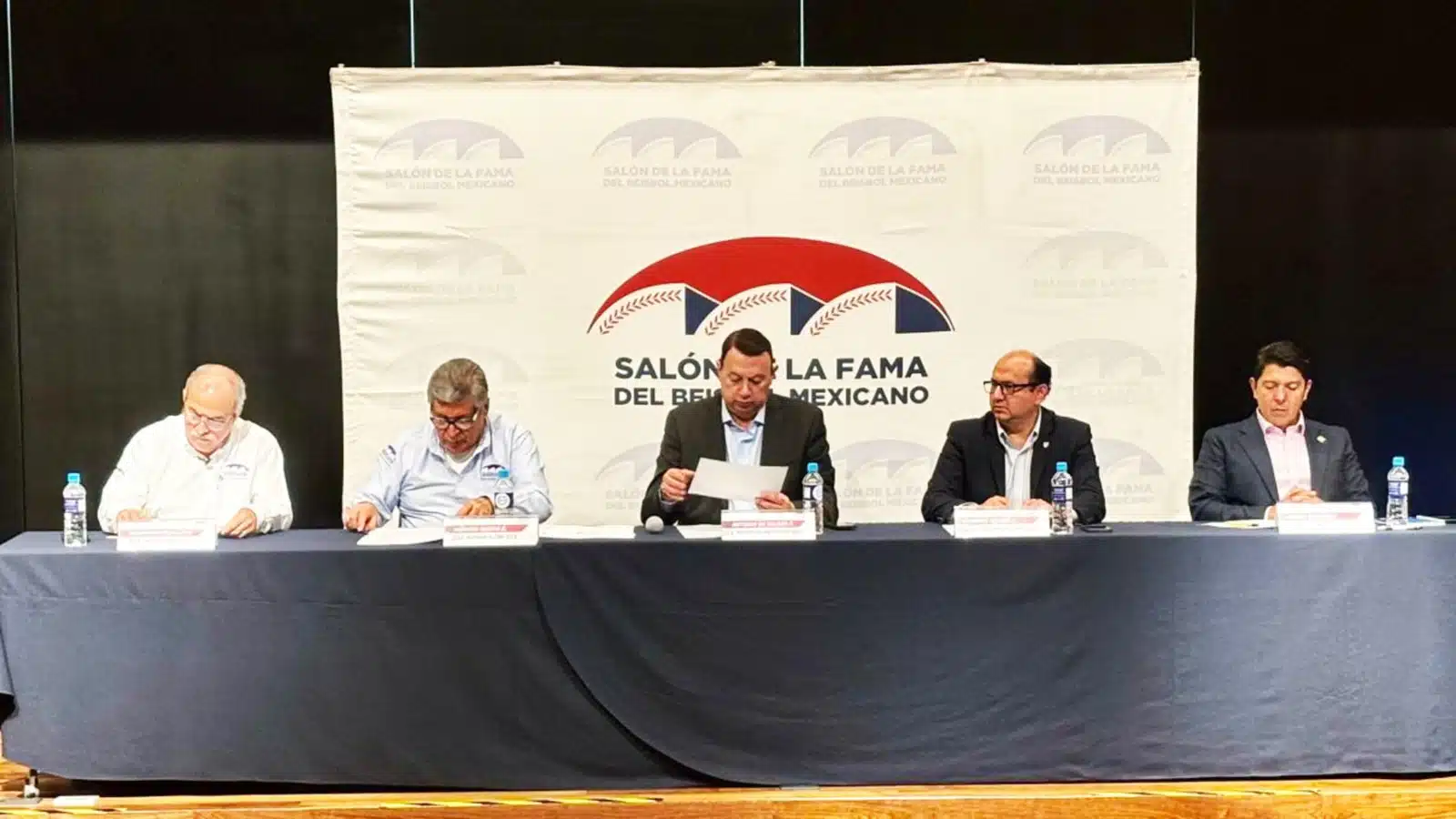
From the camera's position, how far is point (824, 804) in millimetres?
2445

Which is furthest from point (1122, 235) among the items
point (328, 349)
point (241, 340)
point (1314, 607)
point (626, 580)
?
point (241, 340)

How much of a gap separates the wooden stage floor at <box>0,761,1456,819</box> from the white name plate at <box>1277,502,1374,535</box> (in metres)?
0.55

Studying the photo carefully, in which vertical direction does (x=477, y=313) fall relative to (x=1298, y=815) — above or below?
above

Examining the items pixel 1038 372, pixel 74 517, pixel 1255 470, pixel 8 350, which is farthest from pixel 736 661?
pixel 8 350

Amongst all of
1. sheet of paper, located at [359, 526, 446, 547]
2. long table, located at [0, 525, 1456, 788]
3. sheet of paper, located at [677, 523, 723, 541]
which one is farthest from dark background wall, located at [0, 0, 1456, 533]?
sheet of paper, located at [677, 523, 723, 541]

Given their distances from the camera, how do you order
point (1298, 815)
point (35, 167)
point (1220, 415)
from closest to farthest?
point (1298, 815), point (35, 167), point (1220, 415)

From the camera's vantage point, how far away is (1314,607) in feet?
8.18

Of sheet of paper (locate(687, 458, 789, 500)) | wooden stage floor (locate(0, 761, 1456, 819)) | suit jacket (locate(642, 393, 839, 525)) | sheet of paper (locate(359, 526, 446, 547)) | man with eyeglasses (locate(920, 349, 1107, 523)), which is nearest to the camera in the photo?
wooden stage floor (locate(0, 761, 1456, 819))

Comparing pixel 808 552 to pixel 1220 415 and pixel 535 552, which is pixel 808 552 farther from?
pixel 1220 415

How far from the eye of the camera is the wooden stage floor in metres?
2.41

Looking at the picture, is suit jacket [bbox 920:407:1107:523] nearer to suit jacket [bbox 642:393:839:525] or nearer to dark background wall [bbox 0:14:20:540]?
suit jacket [bbox 642:393:839:525]

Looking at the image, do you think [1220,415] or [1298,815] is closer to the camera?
[1298,815]

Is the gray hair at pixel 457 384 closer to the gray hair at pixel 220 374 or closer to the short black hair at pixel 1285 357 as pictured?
the gray hair at pixel 220 374

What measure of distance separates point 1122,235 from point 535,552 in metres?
2.49
